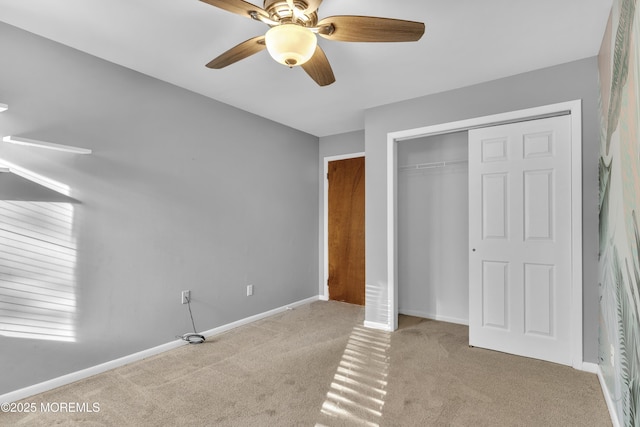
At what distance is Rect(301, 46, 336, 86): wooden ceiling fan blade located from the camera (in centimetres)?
195

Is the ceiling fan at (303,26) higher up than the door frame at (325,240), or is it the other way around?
the ceiling fan at (303,26)

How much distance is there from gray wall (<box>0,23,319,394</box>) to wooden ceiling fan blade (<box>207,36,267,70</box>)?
1.21 metres

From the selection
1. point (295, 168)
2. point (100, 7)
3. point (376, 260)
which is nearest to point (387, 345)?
point (376, 260)

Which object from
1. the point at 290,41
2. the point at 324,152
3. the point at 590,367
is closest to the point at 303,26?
the point at 290,41

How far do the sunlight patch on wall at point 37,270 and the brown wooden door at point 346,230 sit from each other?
3.15 metres

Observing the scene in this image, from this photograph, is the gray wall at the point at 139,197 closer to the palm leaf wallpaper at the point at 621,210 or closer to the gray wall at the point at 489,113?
the gray wall at the point at 489,113

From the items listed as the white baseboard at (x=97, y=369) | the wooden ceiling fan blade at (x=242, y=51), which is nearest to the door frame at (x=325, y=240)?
the white baseboard at (x=97, y=369)

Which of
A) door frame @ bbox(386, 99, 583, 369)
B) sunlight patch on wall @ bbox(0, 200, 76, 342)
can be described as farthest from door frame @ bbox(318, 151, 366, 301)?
sunlight patch on wall @ bbox(0, 200, 76, 342)

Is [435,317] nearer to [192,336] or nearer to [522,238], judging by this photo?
[522,238]

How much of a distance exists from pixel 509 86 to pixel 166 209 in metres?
3.29

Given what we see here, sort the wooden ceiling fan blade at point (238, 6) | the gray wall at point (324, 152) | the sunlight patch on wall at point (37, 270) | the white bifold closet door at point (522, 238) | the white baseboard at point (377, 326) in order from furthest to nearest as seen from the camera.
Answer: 1. the gray wall at point (324, 152)
2. the white baseboard at point (377, 326)
3. the white bifold closet door at point (522, 238)
4. the sunlight patch on wall at point (37, 270)
5. the wooden ceiling fan blade at point (238, 6)

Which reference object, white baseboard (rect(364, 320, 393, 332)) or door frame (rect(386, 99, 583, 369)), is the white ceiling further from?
white baseboard (rect(364, 320, 393, 332))

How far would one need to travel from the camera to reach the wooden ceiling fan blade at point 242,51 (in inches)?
72.1

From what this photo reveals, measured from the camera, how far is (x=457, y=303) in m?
3.81
